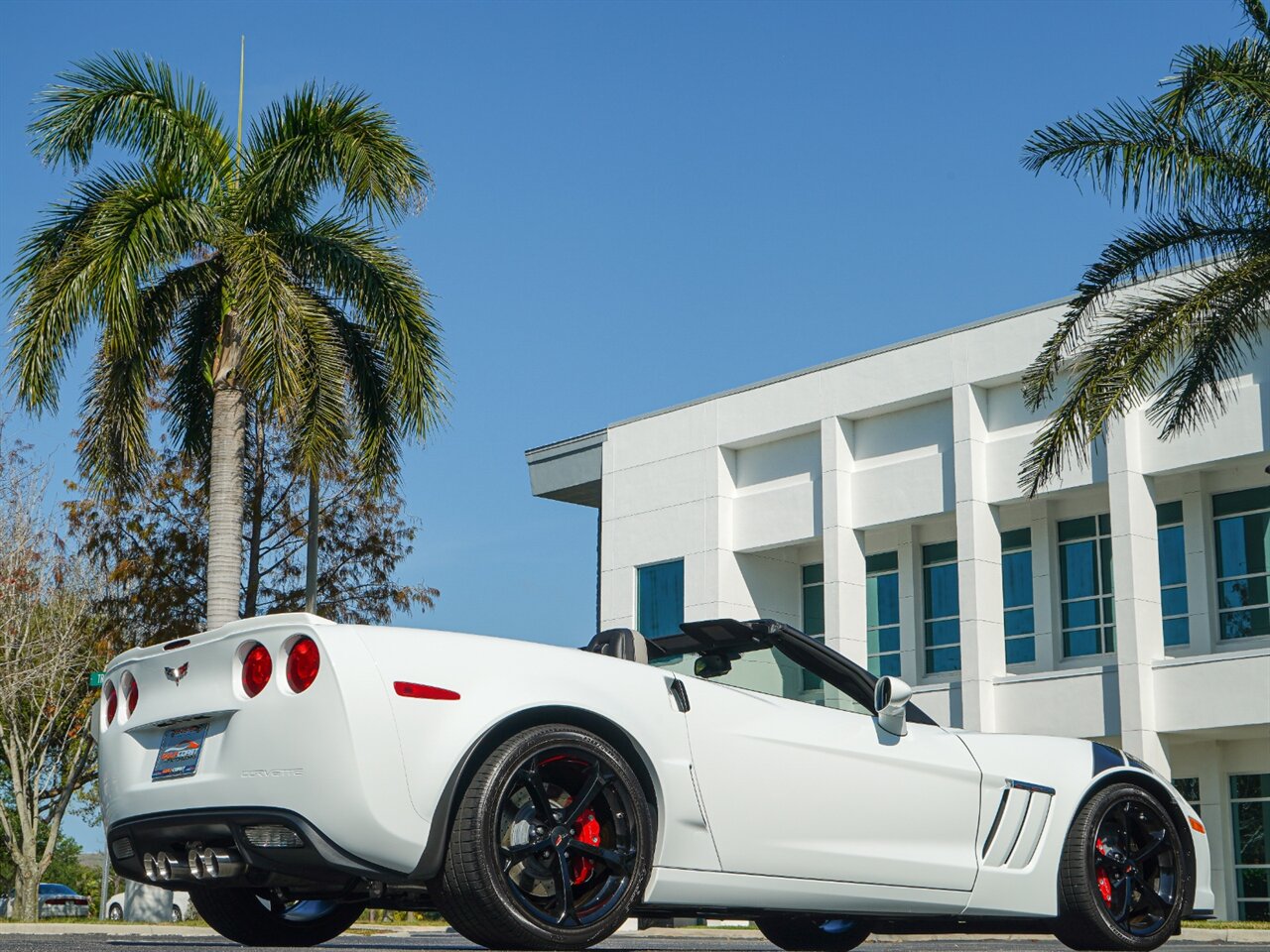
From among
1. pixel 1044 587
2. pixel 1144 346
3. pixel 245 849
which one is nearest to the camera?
pixel 245 849

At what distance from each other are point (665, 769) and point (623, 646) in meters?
0.57

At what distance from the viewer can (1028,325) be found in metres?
28.6

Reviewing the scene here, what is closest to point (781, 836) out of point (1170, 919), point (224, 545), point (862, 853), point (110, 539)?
point (862, 853)

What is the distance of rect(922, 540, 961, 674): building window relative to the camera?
30859 mm

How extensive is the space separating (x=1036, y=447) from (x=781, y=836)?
12573mm

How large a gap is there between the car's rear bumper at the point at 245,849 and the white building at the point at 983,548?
22963 mm

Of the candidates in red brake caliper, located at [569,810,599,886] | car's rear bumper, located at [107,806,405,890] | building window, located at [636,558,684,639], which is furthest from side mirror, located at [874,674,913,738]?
building window, located at [636,558,684,639]

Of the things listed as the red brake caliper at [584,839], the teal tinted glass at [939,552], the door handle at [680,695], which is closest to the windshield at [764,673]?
the door handle at [680,695]

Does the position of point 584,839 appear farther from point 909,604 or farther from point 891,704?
point 909,604

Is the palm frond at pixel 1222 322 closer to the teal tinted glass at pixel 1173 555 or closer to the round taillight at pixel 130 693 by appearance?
the teal tinted glass at pixel 1173 555

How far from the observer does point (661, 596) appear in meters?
34.5

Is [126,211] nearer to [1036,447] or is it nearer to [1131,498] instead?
[1036,447]

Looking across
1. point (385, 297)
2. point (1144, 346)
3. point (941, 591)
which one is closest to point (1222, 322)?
point (1144, 346)

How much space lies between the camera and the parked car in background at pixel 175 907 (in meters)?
26.7
